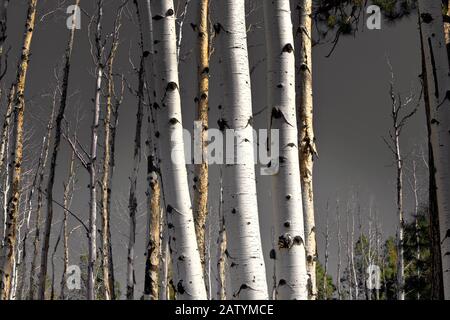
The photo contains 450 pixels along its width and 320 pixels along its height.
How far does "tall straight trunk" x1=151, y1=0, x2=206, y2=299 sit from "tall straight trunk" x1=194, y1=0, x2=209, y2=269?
440cm

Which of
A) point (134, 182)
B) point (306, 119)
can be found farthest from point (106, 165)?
point (306, 119)

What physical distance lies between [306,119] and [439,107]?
2.20 metres

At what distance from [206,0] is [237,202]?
272 inches

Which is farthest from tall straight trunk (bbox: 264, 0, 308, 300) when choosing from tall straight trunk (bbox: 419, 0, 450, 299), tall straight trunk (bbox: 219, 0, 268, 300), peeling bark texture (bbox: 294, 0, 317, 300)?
peeling bark texture (bbox: 294, 0, 317, 300)

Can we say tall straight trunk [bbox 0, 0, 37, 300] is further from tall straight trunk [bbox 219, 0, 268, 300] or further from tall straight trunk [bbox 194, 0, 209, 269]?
tall straight trunk [bbox 219, 0, 268, 300]

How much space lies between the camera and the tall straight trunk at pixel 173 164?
3.28m

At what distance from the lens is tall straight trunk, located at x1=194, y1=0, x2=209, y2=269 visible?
811 centimetres

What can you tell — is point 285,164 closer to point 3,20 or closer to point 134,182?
point 3,20

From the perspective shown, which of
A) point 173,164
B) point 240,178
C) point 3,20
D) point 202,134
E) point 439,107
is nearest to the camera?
point 240,178

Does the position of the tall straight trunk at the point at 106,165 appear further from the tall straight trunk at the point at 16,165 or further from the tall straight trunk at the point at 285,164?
the tall straight trunk at the point at 285,164

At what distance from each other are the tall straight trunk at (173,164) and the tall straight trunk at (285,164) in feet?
1.61

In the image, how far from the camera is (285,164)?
3414mm

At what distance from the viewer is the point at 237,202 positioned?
3221mm
